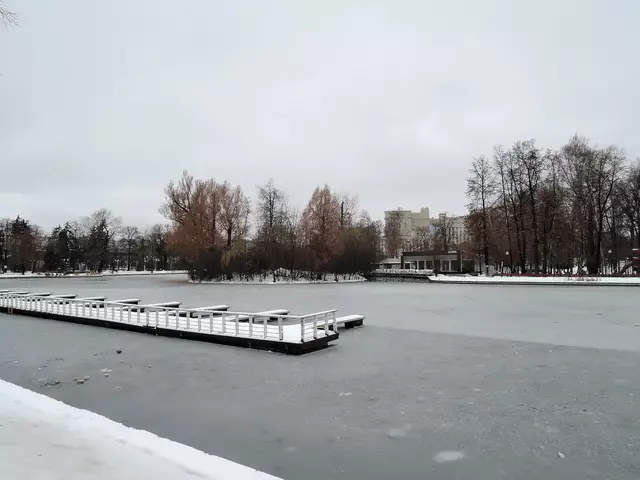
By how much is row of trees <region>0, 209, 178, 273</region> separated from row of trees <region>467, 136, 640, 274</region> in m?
50.7

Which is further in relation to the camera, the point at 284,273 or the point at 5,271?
the point at 5,271

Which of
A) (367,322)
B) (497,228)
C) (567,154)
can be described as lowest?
(367,322)

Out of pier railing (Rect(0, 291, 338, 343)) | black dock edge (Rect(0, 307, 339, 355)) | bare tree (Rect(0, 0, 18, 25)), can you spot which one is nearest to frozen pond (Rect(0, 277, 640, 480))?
black dock edge (Rect(0, 307, 339, 355))

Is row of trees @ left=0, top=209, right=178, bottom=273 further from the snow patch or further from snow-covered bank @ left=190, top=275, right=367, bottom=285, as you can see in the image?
the snow patch

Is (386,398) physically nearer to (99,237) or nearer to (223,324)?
(223,324)

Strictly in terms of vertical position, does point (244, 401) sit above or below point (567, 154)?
below

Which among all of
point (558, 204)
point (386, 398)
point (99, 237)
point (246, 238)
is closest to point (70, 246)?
point (99, 237)

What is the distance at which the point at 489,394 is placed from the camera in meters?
7.08

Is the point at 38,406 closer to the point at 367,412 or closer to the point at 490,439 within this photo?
the point at 367,412

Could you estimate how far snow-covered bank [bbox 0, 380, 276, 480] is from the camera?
3941mm

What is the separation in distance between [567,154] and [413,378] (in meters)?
48.0

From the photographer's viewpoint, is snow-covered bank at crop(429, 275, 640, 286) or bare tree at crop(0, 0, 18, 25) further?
snow-covered bank at crop(429, 275, 640, 286)

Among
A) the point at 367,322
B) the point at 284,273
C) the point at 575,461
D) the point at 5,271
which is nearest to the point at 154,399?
the point at 575,461

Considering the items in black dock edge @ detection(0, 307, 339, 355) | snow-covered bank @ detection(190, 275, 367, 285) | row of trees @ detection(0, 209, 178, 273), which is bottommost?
snow-covered bank @ detection(190, 275, 367, 285)
